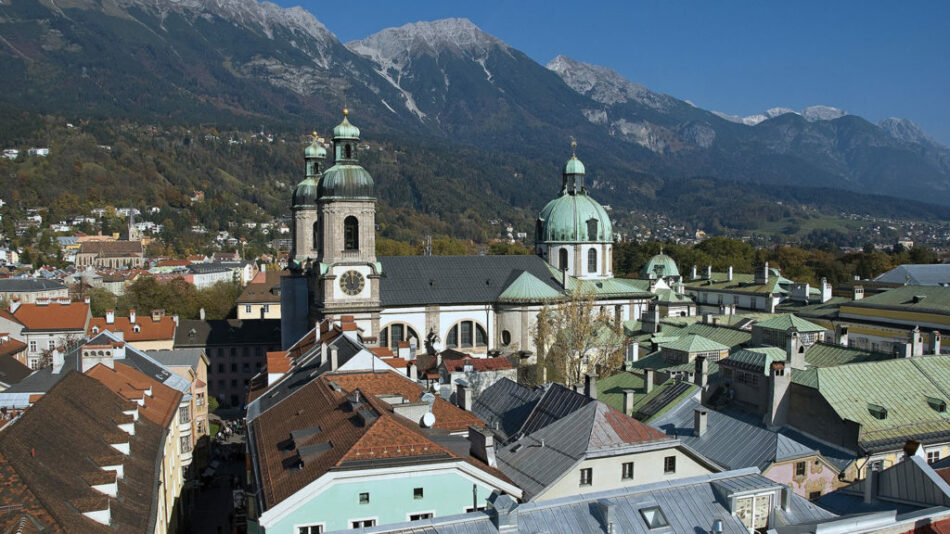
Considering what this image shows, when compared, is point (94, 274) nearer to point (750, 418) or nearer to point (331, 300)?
point (331, 300)

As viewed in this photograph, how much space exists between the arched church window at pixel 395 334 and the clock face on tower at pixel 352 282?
4216mm

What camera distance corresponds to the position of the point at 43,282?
114562mm

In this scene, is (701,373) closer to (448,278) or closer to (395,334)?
(395,334)

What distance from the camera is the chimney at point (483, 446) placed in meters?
23.0

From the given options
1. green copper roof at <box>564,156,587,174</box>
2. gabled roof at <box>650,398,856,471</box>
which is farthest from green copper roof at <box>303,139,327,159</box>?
gabled roof at <box>650,398,856,471</box>

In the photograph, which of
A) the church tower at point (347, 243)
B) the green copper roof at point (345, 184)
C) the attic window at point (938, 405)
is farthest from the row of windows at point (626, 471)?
the green copper roof at point (345, 184)

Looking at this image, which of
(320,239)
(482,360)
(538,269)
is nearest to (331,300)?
(320,239)

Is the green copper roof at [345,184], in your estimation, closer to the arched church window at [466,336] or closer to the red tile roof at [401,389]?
the arched church window at [466,336]

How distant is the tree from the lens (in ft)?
159

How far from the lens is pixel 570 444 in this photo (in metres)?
23.2

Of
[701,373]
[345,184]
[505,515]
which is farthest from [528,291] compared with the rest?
[505,515]

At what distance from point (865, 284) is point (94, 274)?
121 metres

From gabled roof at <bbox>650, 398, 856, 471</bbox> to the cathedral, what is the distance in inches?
855

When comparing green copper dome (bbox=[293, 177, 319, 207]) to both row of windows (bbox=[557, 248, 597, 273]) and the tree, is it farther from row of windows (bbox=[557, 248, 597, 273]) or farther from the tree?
row of windows (bbox=[557, 248, 597, 273])
